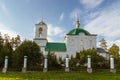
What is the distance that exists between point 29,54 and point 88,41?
17.0 m

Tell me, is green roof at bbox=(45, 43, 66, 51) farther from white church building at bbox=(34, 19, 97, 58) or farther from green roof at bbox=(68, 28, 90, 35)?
green roof at bbox=(68, 28, 90, 35)

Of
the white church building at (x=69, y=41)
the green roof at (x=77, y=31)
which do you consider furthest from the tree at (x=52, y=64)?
the green roof at (x=77, y=31)

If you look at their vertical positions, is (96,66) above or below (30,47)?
below

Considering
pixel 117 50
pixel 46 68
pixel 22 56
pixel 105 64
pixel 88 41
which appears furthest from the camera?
pixel 117 50

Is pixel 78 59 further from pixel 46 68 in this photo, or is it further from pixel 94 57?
pixel 46 68

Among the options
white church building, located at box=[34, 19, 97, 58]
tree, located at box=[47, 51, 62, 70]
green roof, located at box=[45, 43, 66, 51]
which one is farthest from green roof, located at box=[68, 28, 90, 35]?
tree, located at box=[47, 51, 62, 70]

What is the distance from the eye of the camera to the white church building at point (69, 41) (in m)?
42.4

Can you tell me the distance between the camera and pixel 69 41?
4288cm

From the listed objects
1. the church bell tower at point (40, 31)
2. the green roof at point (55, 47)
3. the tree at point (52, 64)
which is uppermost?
the church bell tower at point (40, 31)

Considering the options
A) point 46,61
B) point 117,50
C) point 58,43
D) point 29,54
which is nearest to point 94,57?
point 46,61

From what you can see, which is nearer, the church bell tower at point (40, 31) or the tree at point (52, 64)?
the tree at point (52, 64)

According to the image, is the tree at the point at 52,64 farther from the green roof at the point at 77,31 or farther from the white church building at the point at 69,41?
the green roof at the point at 77,31

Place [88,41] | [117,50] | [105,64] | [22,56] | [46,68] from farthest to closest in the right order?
[117,50] → [88,41] → [105,64] → [22,56] → [46,68]

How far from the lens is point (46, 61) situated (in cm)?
2730
